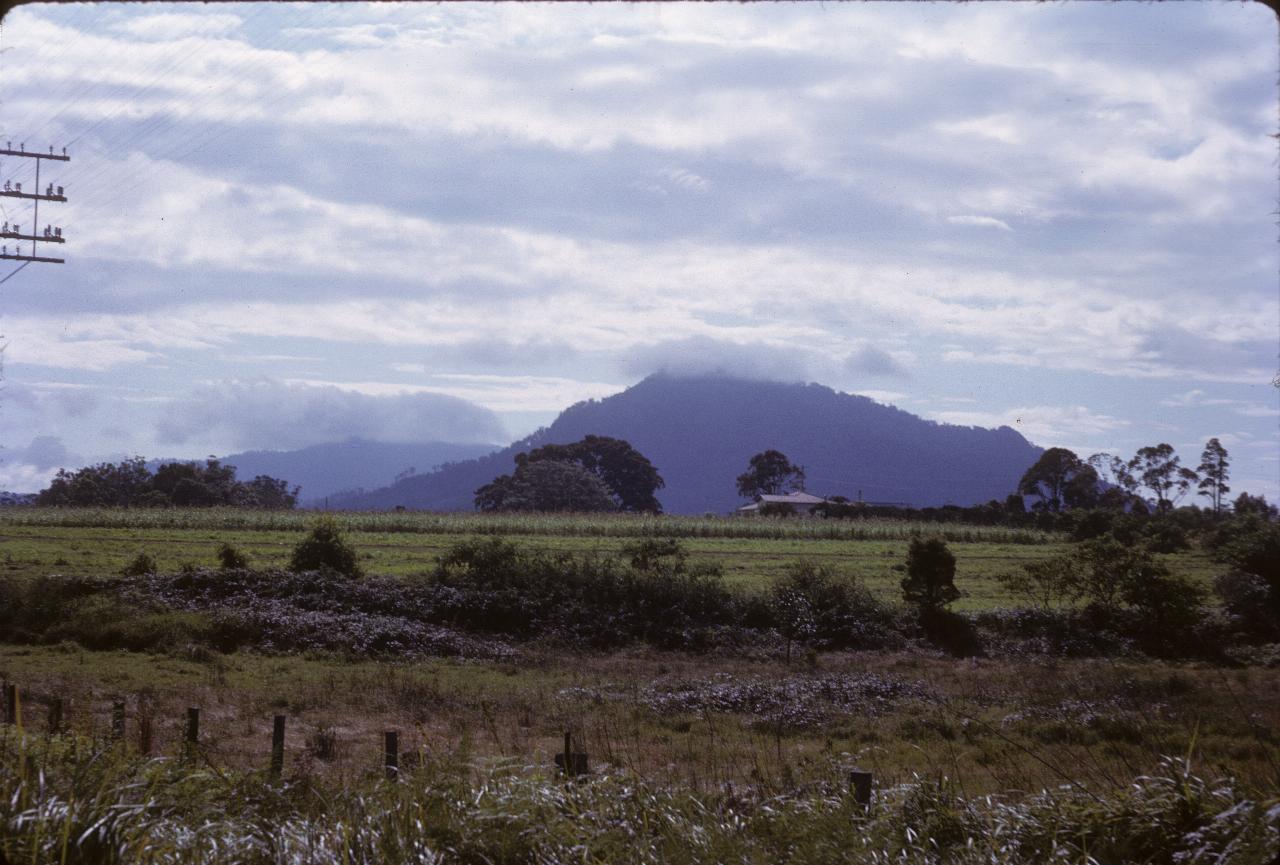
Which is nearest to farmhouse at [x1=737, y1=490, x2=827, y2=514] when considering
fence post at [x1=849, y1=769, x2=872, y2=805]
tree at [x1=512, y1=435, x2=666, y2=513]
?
tree at [x1=512, y1=435, x2=666, y2=513]

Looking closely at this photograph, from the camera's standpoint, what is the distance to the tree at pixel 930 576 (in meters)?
29.9

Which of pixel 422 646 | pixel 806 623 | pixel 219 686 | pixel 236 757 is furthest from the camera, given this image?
pixel 806 623

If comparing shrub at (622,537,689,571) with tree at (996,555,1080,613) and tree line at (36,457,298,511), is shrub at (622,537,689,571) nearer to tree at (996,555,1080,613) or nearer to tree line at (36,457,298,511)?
tree at (996,555,1080,613)

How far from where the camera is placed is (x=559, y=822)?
5.41 m

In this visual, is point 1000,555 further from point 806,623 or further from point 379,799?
point 379,799

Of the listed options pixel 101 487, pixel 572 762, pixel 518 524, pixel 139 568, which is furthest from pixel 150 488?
pixel 572 762

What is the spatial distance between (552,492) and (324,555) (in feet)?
144

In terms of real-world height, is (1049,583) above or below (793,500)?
below

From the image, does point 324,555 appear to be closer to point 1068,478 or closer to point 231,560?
point 231,560

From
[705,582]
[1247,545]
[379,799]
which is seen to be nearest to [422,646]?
[705,582]

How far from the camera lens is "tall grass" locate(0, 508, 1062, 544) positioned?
159 feet

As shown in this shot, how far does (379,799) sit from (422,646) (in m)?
20.6

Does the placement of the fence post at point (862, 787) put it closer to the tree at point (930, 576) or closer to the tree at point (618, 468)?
the tree at point (930, 576)

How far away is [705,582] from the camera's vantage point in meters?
30.2
